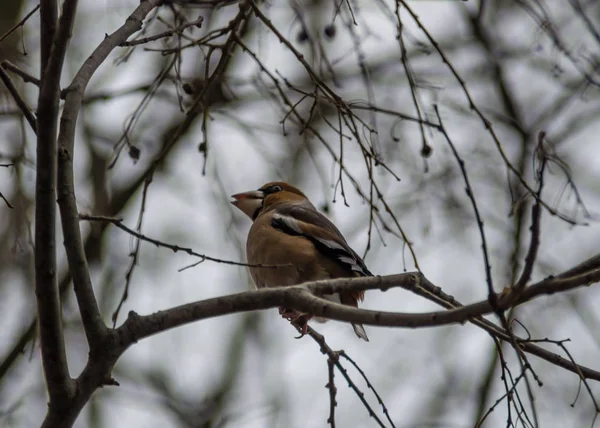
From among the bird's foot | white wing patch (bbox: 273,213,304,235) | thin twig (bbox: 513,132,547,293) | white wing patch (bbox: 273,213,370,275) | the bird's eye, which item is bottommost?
thin twig (bbox: 513,132,547,293)

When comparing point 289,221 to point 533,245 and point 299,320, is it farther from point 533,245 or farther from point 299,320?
point 533,245

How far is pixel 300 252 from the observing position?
525cm

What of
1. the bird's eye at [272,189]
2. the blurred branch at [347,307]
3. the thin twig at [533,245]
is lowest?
the thin twig at [533,245]

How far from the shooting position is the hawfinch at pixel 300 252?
5109 mm

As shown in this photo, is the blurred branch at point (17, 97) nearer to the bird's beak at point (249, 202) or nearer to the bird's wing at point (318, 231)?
the bird's wing at point (318, 231)

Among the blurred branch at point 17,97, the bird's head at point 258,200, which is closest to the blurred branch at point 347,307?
the blurred branch at point 17,97

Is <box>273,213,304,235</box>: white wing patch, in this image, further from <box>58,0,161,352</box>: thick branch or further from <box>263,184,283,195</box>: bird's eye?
<box>58,0,161,352</box>: thick branch

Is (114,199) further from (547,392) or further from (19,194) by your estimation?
(547,392)

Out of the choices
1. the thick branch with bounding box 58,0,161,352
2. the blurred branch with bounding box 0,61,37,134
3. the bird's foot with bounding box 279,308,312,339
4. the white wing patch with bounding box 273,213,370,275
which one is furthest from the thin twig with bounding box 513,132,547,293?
the white wing patch with bounding box 273,213,370,275

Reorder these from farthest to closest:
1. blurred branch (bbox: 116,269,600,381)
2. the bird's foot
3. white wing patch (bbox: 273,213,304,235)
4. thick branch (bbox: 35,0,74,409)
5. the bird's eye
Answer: the bird's eye
white wing patch (bbox: 273,213,304,235)
the bird's foot
thick branch (bbox: 35,0,74,409)
blurred branch (bbox: 116,269,600,381)

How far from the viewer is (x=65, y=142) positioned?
3.01 m

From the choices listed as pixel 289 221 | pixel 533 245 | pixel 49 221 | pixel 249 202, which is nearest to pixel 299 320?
pixel 289 221

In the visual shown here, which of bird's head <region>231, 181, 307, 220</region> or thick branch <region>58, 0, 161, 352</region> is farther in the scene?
bird's head <region>231, 181, 307, 220</region>

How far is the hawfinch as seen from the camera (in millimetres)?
5109
